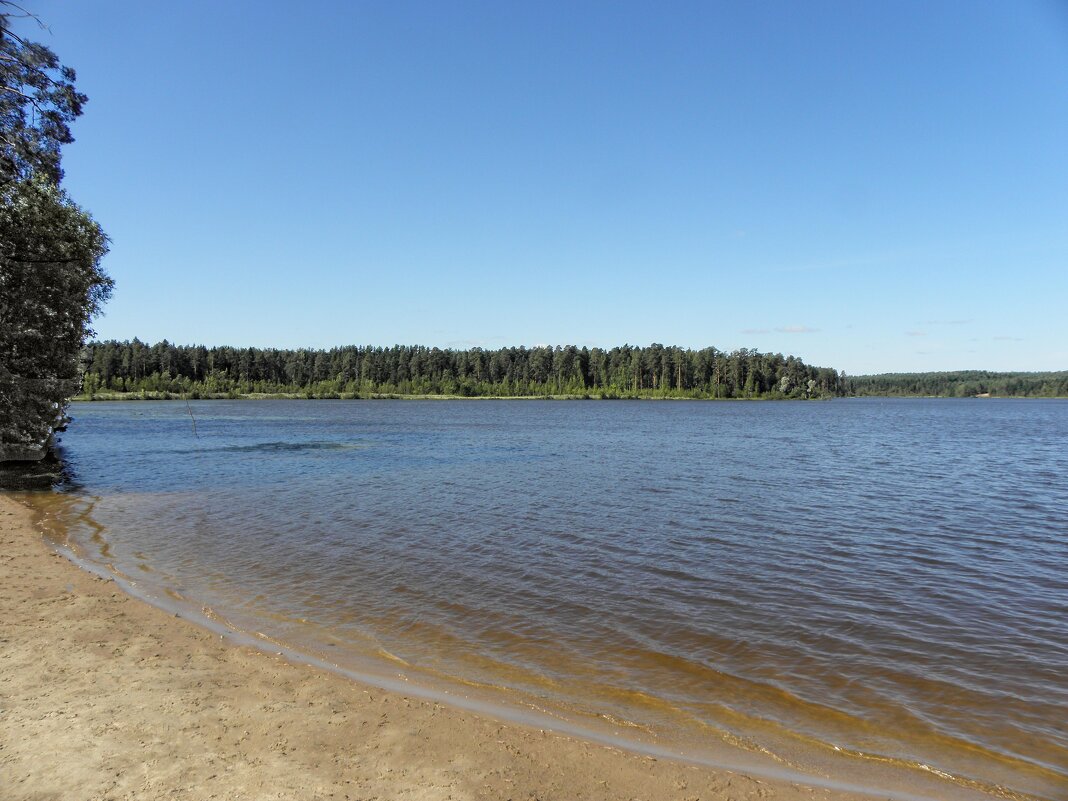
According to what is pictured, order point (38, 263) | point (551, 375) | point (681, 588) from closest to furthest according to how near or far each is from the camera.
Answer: point (681, 588) → point (38, 263) → point (551, 375)

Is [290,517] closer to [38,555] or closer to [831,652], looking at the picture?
[38,555]

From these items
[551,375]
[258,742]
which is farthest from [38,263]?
[551,375]

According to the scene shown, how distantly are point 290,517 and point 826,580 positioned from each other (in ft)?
51.8

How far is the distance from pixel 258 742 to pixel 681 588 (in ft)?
29.1

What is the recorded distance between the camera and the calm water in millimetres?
8086

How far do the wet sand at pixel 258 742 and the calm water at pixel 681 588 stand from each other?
1.13 meters

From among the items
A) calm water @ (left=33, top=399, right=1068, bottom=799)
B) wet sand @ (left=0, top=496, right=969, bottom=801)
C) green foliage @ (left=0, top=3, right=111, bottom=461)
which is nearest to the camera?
wet sand @ (left=0, top=496, right=969, bottom=801)

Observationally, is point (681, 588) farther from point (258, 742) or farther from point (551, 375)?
point (551, 375)

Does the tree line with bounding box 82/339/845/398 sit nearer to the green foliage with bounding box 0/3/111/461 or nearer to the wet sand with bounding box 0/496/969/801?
the green foliage with bounding box 0/3/111/461

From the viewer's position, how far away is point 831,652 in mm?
10016

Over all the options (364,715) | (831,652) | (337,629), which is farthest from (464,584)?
(831,652)

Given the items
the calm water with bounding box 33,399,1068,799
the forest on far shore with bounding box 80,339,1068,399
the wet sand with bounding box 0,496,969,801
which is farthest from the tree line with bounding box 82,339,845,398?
the wet sand with bounding box 0,496,969,801

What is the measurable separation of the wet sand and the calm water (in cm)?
113

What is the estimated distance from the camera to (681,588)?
13.2 metres
